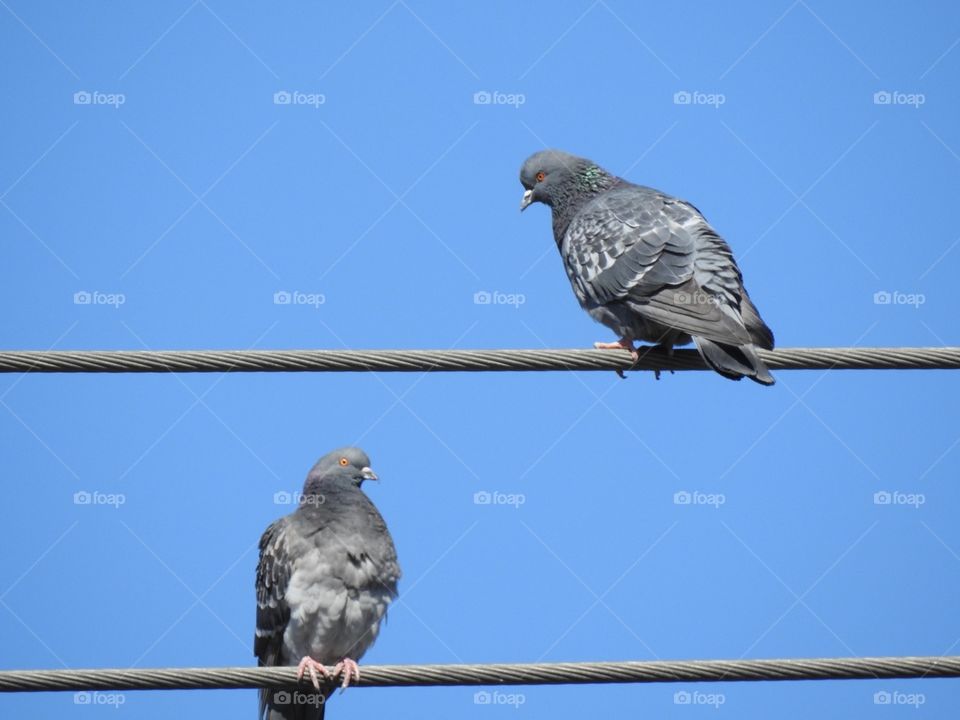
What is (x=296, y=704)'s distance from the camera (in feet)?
29.1

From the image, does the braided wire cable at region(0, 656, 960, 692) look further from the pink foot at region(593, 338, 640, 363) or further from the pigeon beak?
the pigeon beak

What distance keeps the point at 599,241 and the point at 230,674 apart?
14.5 feet

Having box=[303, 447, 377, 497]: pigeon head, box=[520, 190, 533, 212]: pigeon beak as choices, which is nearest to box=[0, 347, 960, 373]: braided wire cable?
box=[303, 447, 377, 497]: pigeon head

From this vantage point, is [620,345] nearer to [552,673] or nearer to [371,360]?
[371,360]

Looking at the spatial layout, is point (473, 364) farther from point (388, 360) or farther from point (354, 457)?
point (354, 457)

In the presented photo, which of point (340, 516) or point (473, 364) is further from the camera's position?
point (340, 516)

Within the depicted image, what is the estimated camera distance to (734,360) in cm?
760

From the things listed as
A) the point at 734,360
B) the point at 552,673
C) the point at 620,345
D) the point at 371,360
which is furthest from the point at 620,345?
the point at 552,673

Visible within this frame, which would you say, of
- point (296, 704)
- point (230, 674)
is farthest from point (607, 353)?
point (296, 704)

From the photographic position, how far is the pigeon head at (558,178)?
10422mm

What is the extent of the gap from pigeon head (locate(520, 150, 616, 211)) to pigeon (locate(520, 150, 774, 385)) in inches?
7.2

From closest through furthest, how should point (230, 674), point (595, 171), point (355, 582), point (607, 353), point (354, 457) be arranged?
1. point (230, 674)
2. point (607, 353)
3. point (355, 582)
4. point (354, 457)
5. point (595, 171)

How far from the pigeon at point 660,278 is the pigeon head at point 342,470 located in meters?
1.81

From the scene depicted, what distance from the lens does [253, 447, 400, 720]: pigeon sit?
8.75 m
